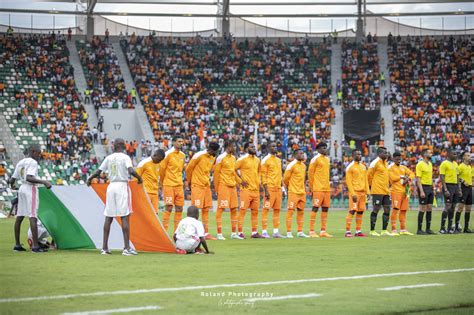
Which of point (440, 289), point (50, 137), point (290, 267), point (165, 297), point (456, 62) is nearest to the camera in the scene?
point (165, 297)

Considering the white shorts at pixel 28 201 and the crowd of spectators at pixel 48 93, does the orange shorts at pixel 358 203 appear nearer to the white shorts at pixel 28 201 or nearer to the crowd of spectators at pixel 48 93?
the white shorts at pixel 28 201

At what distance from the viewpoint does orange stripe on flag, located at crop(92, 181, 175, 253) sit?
16047 millimetres

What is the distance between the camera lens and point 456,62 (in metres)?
61.8

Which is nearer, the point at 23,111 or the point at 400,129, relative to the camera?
the point at 23,111

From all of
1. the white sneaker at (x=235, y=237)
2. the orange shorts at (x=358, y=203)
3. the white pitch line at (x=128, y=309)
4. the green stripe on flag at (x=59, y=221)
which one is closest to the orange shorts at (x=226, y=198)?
the white sneaker at (x=235, y=237)

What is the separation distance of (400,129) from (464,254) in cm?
4022

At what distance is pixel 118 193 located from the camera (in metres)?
15.4

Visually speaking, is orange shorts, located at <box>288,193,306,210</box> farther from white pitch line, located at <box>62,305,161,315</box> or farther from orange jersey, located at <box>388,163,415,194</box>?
white pitch line, located at <box>62,305,161,315</box>

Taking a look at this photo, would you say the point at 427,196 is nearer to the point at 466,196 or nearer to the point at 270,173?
the point at 466,196

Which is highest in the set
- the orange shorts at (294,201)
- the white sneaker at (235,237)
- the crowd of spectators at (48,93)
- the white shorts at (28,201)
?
the crowd of spectators at (48,93)

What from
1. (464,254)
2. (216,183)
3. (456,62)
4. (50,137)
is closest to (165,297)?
(464,254)

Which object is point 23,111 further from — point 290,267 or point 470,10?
point 290,267

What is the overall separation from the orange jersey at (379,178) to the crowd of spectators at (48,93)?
2645cm

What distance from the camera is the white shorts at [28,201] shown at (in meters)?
15.8
